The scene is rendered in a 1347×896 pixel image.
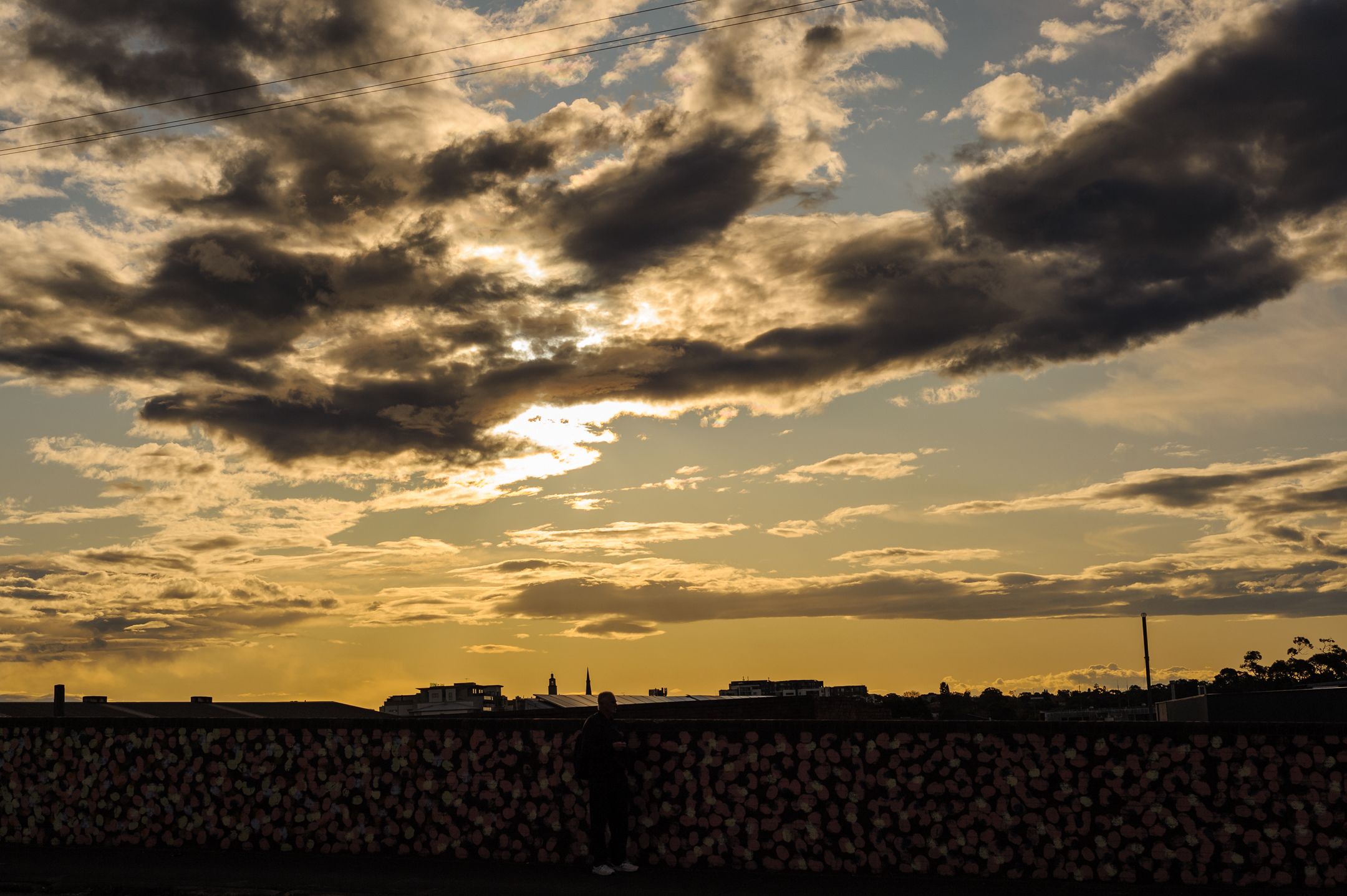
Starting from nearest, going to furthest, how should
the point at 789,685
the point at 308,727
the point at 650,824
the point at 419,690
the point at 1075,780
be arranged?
the point at 1075,780 < the point at 650,824 < the point at 308,727 < the point at 419,690 < the point at 789,685

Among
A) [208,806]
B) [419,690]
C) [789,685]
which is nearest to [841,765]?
[208,806]

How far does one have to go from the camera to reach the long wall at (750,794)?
541 inches

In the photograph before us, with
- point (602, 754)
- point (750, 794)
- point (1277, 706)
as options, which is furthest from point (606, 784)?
point (1277, 706)

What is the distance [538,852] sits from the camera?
1577 cm

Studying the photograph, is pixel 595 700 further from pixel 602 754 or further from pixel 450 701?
pixel 602 754

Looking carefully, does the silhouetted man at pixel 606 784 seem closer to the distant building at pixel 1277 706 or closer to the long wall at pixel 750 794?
the long wall at pixel 750 794

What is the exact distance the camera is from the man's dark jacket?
1462 centimetres

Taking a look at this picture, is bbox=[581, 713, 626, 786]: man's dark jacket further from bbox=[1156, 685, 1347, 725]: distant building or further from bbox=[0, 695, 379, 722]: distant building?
bbox=[0, 695, 379, 722]: distant building

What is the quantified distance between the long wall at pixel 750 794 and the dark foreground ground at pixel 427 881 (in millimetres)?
323

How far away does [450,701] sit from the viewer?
273 ft

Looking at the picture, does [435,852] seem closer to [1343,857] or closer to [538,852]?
[538,852]

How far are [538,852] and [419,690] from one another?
81.9 m

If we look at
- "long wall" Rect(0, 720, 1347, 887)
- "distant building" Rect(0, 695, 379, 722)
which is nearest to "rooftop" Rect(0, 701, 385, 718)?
"distant building" Rect(0, 695, 379, 722)

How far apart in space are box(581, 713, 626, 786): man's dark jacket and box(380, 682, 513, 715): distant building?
167ft
